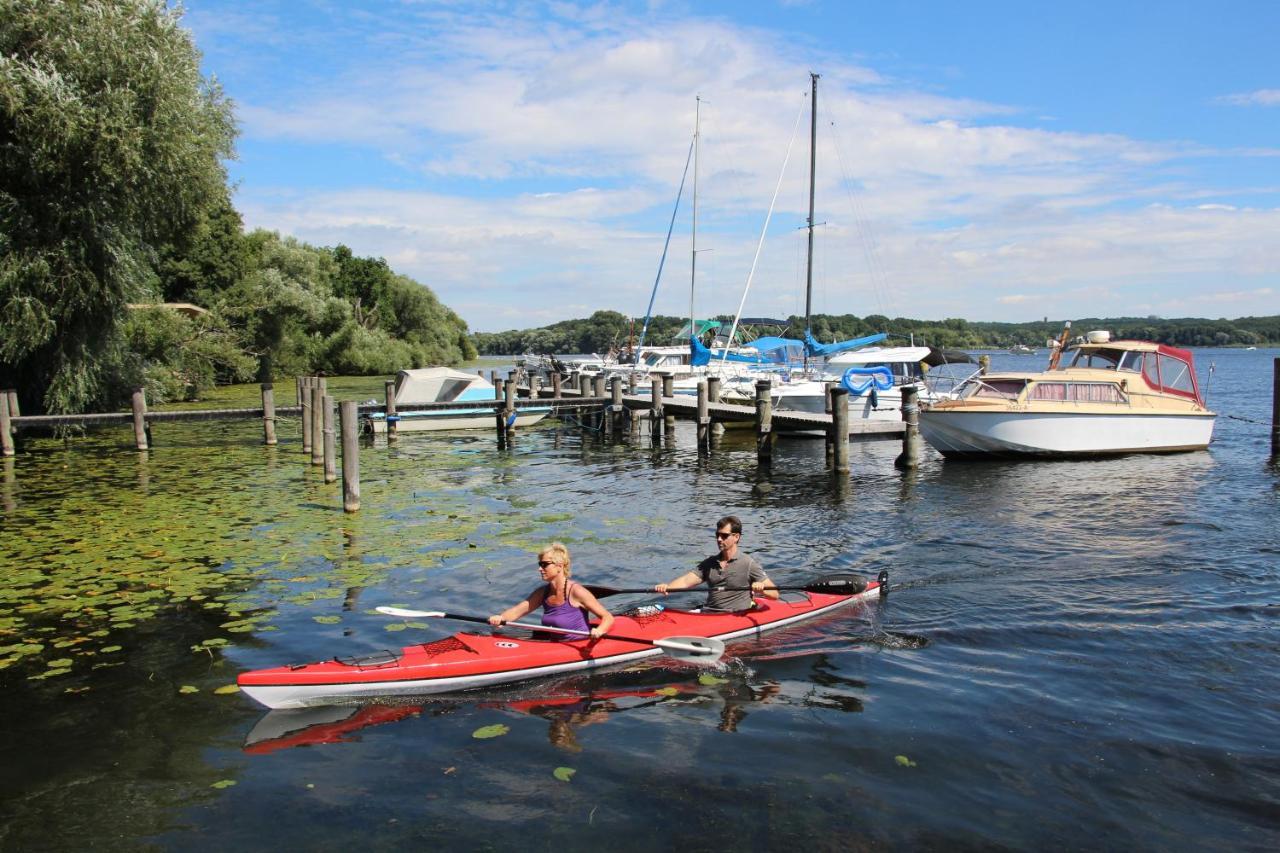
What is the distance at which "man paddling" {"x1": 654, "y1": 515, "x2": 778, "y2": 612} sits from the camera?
395 inches

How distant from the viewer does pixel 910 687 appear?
877cm

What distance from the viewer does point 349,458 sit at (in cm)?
1573

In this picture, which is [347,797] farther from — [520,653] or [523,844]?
[520,653]

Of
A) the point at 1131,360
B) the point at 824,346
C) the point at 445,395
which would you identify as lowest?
the point at 445,395

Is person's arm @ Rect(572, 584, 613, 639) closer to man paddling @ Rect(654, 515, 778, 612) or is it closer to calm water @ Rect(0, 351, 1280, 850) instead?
calm water @ Rect(0, 351, 1280, 850)

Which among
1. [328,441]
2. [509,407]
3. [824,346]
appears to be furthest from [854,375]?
[328,441]

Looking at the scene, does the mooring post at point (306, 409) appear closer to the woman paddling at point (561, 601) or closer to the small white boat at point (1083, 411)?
the woman paddling at point (561, 601)

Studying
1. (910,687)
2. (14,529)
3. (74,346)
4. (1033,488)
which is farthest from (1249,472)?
(74,346)

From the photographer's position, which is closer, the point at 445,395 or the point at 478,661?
the point at 478,661

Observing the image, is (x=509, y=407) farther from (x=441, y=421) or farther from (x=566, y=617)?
(x=566, y=617)

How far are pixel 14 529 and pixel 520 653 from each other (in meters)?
10.4

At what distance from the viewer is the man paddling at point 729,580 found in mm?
10023

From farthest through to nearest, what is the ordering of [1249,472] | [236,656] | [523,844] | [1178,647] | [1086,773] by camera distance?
[1249,472], [1178,647], [236,656], [1086,773], [523,844]

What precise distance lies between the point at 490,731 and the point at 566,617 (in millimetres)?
1610
